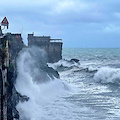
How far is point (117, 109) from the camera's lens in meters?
21.9

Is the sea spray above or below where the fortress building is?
below

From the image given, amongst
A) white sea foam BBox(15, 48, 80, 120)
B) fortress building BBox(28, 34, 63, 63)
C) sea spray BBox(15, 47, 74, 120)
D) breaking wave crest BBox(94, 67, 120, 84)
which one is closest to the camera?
white sea foam BBox(15, 48, 80, 120)

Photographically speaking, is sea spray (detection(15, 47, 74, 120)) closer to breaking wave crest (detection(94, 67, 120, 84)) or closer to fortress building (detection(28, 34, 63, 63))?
breaking wave crest (detection(94, 67, 120, 84))

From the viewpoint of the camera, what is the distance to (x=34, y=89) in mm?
26203

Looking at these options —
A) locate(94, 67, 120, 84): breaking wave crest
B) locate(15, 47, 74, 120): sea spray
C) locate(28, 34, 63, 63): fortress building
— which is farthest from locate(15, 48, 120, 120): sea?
locate(28, 34, 63, 63): fortress building

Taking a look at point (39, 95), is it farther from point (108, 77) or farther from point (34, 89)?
point (108, 77)

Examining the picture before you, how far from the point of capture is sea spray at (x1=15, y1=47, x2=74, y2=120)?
20062mm

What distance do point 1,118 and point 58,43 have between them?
51.8 m

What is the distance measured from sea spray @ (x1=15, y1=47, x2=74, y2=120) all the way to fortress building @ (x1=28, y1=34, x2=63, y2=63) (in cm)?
2860

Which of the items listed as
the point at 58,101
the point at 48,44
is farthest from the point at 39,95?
the point at 48,44

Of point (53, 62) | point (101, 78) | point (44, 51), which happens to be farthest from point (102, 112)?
point (53, 62)

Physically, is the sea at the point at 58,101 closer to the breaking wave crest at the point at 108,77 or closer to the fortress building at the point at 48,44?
the breaking wave crest at the point at 108,77

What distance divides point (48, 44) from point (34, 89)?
→ 37306mm

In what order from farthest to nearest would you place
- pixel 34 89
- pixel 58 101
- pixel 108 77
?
A: 1. pixel 108 77
2. pixel 34 89
3. pixel 58 101
